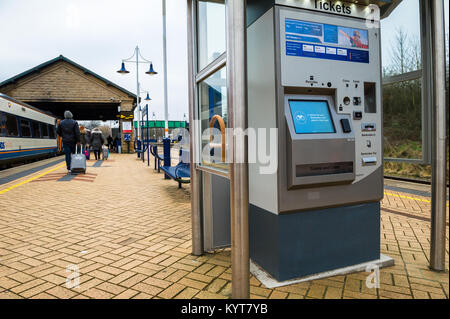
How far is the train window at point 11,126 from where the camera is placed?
11.4 metres

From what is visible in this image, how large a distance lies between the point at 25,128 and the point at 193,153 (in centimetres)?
1322

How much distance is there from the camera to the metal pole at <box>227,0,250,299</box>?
1852 millimetres

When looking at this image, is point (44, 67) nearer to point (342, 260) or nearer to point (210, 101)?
point (210, 101)

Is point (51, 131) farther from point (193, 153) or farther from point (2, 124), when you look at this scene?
point (193, 153)

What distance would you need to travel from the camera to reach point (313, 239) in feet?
8.23

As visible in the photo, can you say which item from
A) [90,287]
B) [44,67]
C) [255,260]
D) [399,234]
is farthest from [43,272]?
[44,67]

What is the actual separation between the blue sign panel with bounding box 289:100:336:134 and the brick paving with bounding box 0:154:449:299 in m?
1.19

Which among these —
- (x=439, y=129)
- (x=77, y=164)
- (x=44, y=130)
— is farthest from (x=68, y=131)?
(x=439, y=129)

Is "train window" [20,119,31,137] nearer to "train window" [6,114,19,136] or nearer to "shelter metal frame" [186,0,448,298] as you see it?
"train window" [6,114,19,136]

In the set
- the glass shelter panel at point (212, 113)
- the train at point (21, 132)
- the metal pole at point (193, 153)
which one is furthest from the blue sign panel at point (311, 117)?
the train at point (21, 132)

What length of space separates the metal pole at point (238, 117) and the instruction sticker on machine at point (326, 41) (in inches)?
22.9

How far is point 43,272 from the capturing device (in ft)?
8.84

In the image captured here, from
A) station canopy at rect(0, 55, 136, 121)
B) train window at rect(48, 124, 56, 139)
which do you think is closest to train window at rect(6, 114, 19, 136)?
train window at rect(48, 124, 56, 139)
